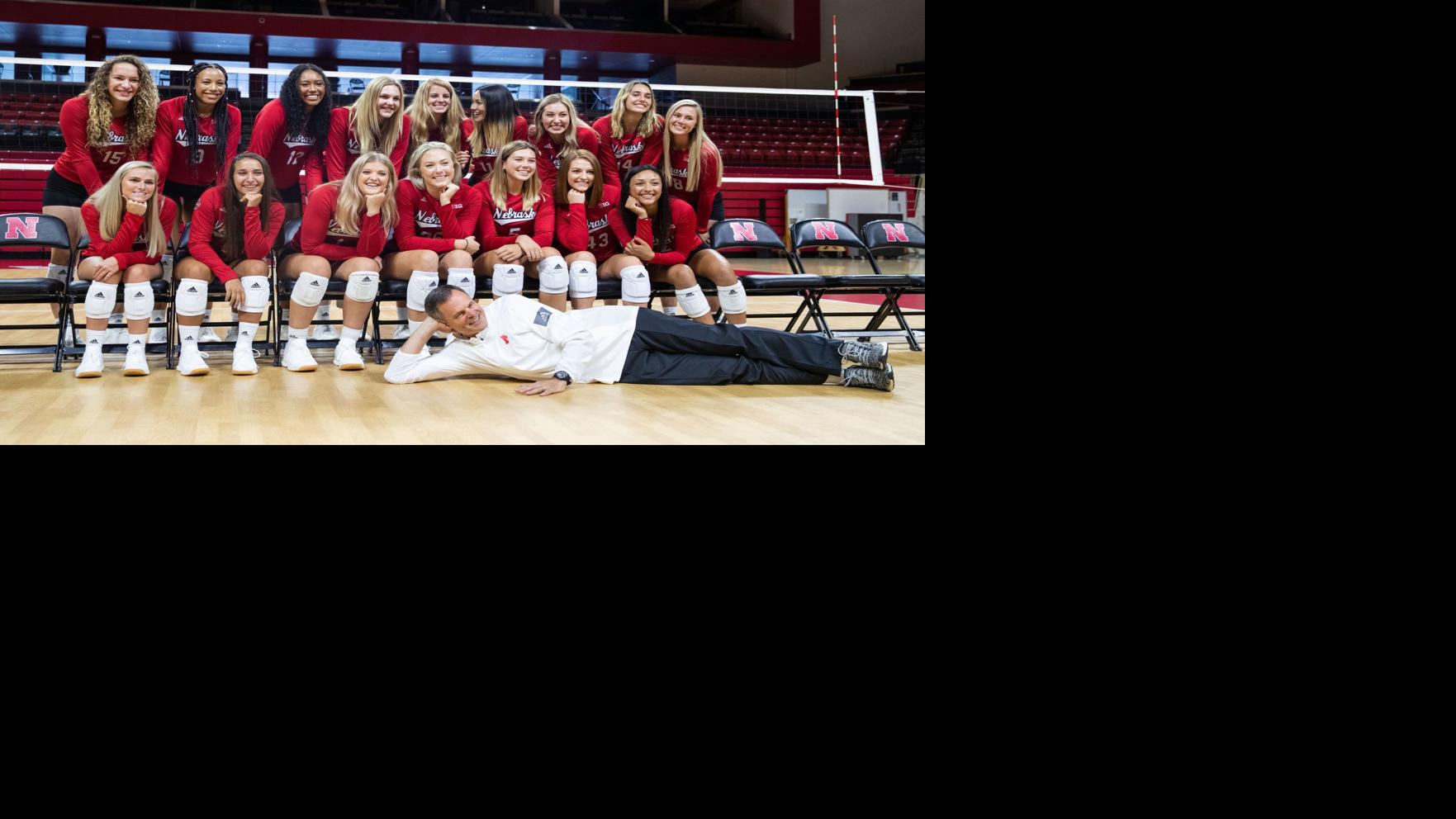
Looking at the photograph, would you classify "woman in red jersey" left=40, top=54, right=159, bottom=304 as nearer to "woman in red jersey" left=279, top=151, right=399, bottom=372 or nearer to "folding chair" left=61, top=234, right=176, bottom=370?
"folding chair" left=61, top=234, right=176, bottom=370

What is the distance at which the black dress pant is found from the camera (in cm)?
441

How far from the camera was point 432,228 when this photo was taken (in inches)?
199

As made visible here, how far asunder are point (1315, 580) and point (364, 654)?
60.8 inches

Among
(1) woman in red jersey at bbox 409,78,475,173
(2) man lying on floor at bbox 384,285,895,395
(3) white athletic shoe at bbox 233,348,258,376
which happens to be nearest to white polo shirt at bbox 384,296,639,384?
(2) man lying on floor at bbox 384,285,895,395

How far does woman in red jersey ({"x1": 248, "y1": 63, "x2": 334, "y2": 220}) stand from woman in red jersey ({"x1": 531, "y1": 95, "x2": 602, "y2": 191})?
93cm

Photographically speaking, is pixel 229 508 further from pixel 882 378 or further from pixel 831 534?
pixel 882 378

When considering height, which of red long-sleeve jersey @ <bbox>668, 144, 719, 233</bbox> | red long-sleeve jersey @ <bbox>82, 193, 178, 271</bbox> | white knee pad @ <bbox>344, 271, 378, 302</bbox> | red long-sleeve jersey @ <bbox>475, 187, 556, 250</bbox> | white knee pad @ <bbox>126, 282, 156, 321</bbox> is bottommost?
white knee pad @ <bbox>126, 282, 156, 321</bbox>

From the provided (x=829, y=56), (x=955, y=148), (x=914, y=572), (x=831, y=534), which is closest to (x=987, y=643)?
(x=914, y=572)

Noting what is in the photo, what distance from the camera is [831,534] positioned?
2086mm

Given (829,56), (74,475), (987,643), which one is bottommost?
(987,643)

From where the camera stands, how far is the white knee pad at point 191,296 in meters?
4.56

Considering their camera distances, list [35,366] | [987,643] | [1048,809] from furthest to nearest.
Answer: [35,366] → [987,643] → [1048,809]

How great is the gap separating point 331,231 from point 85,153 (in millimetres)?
1046

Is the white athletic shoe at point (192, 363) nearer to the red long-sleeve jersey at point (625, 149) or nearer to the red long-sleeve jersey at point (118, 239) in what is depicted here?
the red long-sleeve jersey at point (118, 239)
